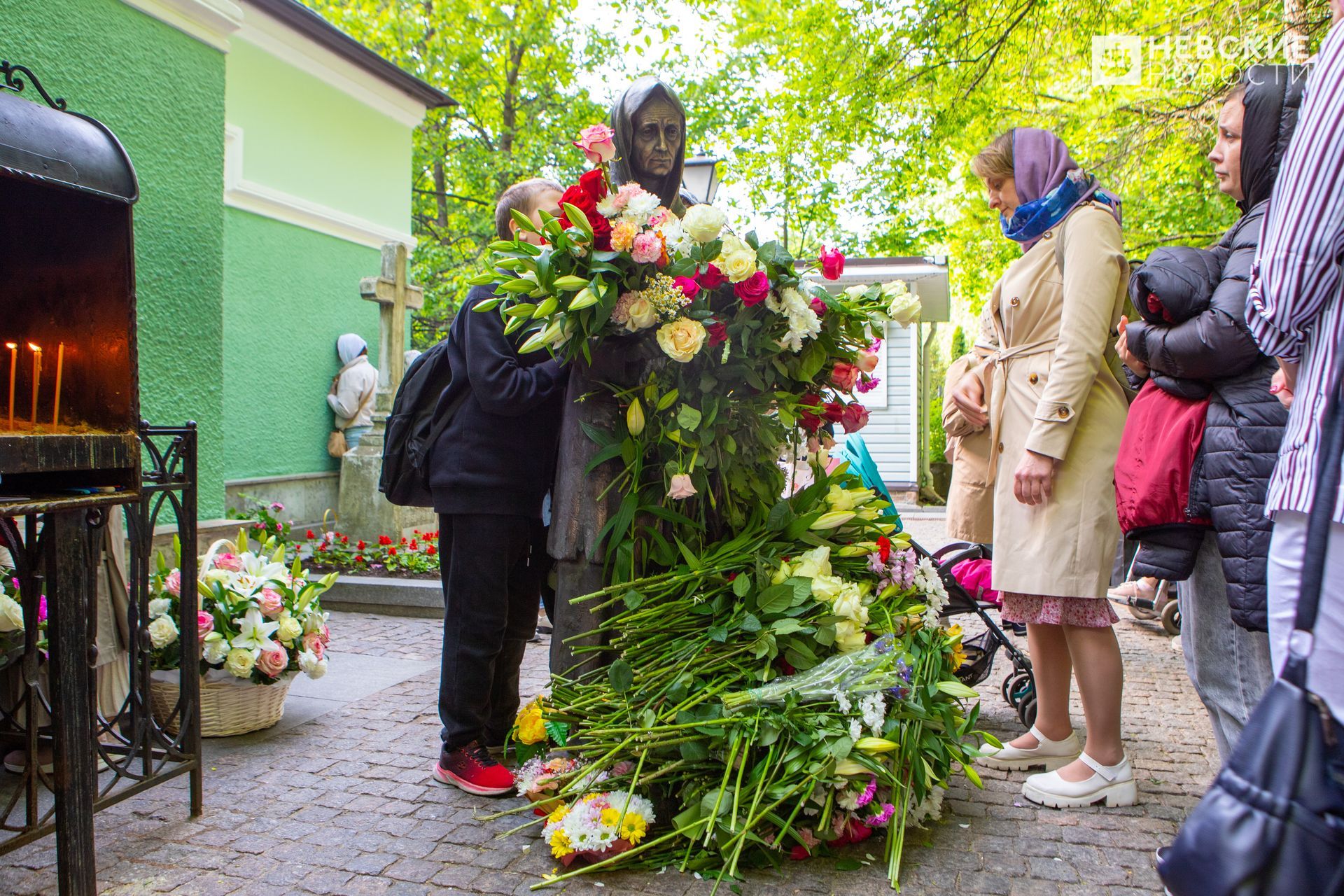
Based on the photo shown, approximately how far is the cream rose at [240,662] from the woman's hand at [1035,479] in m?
2.89

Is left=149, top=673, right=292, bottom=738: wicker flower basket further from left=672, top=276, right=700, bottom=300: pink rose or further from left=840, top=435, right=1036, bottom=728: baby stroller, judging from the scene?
left=840, top=435, right=1036, bottom=728: baby stroller

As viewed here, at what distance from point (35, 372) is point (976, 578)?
3714mm

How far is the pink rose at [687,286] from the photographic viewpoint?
2.62m

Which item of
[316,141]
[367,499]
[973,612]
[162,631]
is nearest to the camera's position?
[162,631]

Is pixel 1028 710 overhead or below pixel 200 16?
below

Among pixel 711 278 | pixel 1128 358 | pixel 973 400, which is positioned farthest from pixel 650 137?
pixel 1128 358

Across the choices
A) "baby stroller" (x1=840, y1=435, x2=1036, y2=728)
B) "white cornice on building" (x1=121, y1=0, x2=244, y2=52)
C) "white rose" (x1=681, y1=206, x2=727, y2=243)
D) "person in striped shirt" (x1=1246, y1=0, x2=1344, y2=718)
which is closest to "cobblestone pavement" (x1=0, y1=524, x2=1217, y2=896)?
"baby stroller" (x1=840, y1=435, x2=1036, y2=728)

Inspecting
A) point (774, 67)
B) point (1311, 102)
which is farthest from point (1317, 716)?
point (774, 67)

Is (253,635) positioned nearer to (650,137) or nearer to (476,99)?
(650,137)

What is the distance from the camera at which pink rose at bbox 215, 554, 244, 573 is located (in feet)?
13.0

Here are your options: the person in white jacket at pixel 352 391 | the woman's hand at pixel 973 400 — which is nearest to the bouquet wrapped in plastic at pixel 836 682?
the woman's hand at pixel 973 400

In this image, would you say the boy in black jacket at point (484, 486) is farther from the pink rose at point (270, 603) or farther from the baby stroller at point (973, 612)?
the baby stroller at point (973, 612)

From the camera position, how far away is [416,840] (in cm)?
285

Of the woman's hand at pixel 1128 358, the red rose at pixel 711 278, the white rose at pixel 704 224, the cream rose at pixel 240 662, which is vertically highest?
the white rose at pixel 704 224
